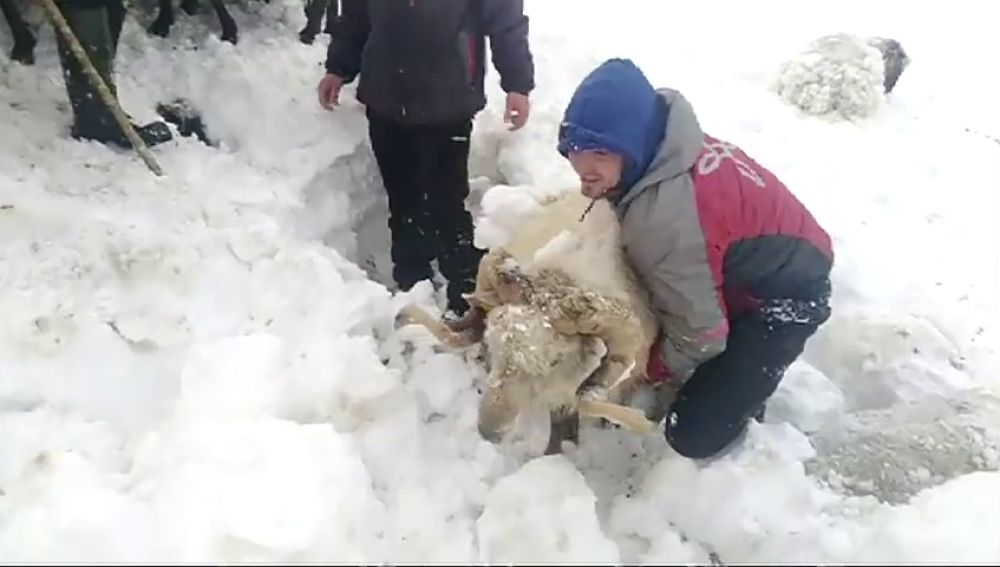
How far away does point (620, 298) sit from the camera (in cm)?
274

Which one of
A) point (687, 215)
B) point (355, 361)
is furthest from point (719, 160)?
point (355, 361)

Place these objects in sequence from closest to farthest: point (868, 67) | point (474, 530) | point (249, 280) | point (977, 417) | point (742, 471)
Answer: point (474, 530) < point (742, 471) < point (977, 417) < point (249, 280) < point (868, 67)

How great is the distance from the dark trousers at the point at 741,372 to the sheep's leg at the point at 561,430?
309mm

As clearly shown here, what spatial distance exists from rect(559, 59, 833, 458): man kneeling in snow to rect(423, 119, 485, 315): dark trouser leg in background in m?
1.13

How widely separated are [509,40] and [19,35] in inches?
92.3

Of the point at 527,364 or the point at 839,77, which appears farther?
the point at 839,77

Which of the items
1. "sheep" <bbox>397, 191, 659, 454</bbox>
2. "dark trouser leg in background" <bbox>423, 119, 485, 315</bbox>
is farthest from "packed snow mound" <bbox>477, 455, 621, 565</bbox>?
"dark trouser leg in background" <bbox>423, 119, 485, 315</bbox>

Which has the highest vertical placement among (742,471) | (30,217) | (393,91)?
(393,91)

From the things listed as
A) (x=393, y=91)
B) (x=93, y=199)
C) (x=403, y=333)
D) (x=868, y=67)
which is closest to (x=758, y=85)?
(x=868, y=67)

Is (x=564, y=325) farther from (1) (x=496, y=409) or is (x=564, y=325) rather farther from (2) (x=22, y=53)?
(2) (x=22, y=53)

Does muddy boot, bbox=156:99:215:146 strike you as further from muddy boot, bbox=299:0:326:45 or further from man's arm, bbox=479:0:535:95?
man's arm, bbox=479:0:535:95

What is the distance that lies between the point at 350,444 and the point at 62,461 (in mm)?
772

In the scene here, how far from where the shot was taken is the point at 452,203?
13.6 ft

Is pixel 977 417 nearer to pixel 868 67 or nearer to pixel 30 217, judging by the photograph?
pixel 868 67
